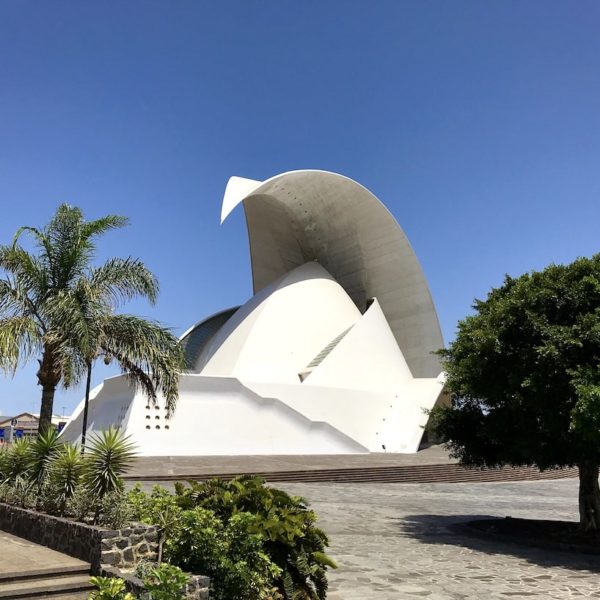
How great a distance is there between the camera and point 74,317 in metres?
10.6

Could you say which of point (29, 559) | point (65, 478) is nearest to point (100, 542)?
point (29, 559)

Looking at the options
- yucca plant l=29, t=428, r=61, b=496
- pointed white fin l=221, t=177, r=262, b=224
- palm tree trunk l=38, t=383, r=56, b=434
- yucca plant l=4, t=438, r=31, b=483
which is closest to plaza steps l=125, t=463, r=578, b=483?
palm tree trunk l=38, t=383, r=56, b=434

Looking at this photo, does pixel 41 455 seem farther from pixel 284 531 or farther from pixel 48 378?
pixel 284 531

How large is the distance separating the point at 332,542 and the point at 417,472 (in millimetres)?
12817

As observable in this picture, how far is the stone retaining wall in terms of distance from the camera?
5.43m

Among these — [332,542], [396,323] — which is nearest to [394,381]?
[396,323]

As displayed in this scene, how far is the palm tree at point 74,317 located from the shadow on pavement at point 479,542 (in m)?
5.52

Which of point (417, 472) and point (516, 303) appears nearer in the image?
point (516, 303)

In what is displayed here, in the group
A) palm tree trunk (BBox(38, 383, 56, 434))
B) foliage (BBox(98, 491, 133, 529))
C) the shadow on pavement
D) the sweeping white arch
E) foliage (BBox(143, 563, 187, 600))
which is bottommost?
the shadow on pavement

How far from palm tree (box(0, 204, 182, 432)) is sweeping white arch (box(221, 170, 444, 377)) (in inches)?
Result: 743

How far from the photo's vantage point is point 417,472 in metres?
20.5

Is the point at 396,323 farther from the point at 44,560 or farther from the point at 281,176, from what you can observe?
the point at 44,560

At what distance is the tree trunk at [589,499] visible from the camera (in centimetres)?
944

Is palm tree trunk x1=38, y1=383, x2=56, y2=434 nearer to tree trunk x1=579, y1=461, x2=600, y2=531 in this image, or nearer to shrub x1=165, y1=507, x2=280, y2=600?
shrub x1=165, y1=507, x2=280, y2=600
